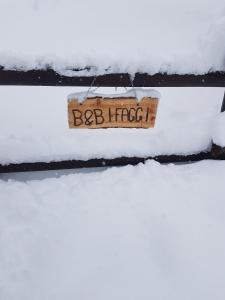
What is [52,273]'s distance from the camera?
1.90m

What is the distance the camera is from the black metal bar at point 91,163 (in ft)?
8.31

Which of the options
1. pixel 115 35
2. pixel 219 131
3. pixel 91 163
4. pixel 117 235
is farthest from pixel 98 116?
pixel 115 35

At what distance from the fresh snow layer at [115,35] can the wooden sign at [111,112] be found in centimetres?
20

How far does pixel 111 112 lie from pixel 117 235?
32.8 inches

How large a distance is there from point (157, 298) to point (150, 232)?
468mm

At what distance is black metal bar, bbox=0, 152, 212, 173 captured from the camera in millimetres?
2533

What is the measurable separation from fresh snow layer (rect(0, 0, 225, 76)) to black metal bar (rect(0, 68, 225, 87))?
40 millimetres

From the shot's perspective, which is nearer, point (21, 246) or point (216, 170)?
point (21, 246)

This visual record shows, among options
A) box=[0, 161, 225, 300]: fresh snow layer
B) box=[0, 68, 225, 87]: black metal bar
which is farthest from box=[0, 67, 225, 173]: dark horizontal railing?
box=[0, 161, 225, 300]: fresh snow layer

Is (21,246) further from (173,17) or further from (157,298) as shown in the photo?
(173,17)

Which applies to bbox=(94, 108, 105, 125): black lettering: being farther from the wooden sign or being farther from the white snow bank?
the white snow bank

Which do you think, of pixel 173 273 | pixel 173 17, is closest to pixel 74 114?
pixel 173 273

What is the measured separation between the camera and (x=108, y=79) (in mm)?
2119

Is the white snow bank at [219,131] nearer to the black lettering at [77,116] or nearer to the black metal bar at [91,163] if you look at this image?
the black metal bar at [91,163]
